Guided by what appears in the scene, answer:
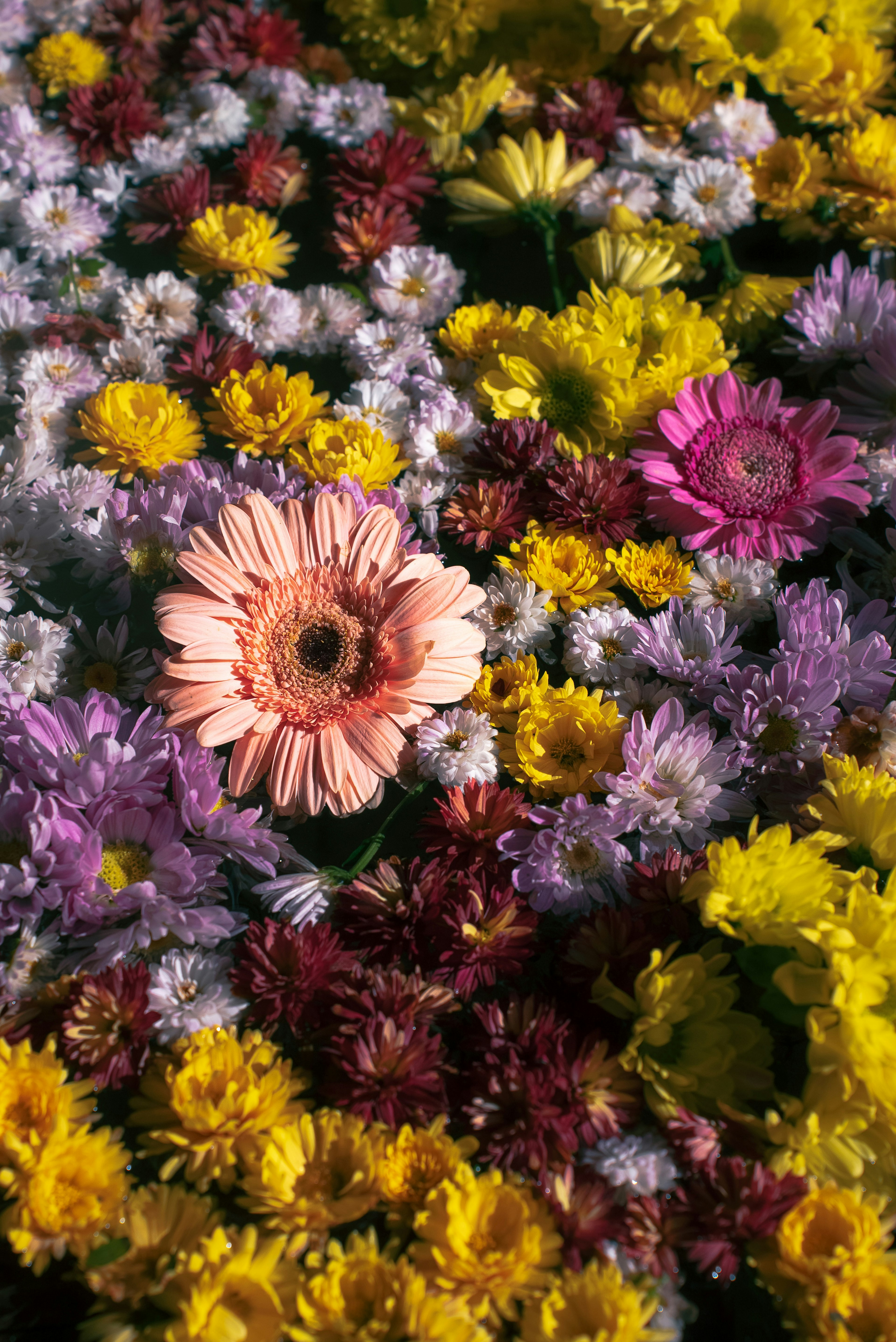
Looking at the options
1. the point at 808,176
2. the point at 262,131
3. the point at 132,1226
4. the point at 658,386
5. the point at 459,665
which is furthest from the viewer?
the point at 262,131

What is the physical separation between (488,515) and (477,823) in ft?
0.92

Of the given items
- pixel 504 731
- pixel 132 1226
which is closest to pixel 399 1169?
pixel 132 1226

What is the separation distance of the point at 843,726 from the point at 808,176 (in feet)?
2.33

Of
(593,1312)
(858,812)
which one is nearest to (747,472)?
(858,812)

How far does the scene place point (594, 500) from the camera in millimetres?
849

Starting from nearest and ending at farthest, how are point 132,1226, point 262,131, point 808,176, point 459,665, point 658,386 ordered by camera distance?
point 132,1226, point 459,665, point 658,386, point 808,176, point 262,131

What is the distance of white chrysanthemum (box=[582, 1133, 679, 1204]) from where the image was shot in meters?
0.59

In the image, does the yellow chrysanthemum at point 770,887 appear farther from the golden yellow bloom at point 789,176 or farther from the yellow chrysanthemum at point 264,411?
the golden yellow bloom at point 789,176

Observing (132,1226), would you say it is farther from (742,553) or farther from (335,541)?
(742,553)

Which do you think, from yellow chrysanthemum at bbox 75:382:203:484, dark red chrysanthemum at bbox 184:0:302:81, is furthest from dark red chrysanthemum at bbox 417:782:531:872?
dark red chrysanthemum at bbox 184:0:302:81

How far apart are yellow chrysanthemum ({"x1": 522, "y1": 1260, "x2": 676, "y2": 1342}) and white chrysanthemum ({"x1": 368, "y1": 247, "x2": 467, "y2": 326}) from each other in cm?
88

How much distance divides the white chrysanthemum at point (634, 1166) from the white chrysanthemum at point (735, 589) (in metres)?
0.43

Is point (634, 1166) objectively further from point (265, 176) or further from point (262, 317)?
point (265, 176)

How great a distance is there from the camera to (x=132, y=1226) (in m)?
0.57
